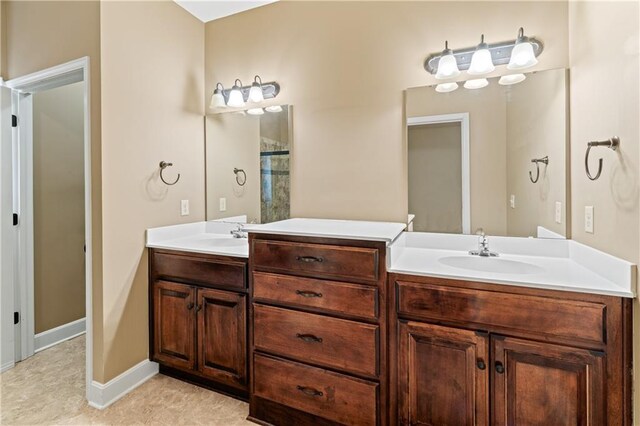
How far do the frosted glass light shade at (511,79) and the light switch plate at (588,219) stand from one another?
2.51 feet

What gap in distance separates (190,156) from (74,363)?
5.83ft

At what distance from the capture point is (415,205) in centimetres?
205

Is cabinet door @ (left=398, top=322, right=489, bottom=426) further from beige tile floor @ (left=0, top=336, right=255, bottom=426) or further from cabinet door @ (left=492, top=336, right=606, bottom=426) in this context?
beige tile floor @ (left=0, top=336, right=255, bottom=426)

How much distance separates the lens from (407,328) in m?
1.48

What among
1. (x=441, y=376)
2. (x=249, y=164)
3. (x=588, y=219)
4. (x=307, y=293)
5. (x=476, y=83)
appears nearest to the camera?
(x=441, y=376)

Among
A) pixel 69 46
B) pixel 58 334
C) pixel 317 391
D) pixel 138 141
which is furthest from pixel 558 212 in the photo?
pixel 58 334

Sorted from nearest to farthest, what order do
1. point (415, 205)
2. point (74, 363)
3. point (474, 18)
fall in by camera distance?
point (474, 18)
point (415, 205)
point (74, 363)

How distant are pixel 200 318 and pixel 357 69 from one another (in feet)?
6.21

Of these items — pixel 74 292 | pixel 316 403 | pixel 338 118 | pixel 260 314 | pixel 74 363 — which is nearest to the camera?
pixel 316 403

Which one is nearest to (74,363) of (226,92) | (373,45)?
(226,92)

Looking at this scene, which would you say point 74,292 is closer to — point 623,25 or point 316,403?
point 316,403

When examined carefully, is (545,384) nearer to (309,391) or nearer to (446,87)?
(309,391)

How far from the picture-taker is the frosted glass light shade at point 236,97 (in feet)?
8.32

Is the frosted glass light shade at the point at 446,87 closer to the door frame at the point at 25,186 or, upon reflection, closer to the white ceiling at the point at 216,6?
the white ceiling at the point at 216,6
